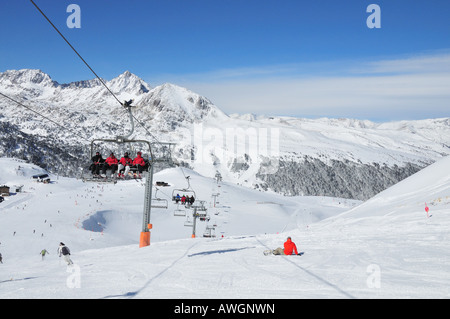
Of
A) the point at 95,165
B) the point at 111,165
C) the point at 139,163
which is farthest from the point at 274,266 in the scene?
the point at 95,165

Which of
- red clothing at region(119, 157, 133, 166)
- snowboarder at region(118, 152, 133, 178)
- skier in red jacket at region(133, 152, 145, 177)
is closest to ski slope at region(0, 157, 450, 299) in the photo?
snowboarder at region(118, 152, 133, 178)

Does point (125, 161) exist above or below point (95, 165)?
above

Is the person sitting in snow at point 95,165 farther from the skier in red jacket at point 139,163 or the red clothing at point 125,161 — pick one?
the skier in red jacket at point 139,163

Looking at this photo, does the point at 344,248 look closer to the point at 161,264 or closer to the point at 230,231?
the point at 161,264

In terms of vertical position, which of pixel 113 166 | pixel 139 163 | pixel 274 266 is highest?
pixel 139 163

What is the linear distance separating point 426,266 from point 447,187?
1026 inches

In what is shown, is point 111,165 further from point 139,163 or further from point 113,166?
point 139,163

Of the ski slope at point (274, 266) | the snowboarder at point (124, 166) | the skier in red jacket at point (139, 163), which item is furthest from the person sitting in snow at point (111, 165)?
the ski slope at point (274, 266)

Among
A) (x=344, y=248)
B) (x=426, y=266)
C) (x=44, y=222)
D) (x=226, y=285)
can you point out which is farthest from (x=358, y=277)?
(x=44, y=222)

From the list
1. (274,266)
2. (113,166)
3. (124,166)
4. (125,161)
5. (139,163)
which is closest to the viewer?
(274,266)

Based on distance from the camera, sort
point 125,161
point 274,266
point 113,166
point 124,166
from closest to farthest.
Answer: point 274,266 → point 113,166 → point 124,166 → point 125,161

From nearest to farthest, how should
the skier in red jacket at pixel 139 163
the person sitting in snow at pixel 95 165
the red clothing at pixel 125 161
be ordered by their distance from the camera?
the person sitting in snow at pixel 95 165
the red clothing at pixel 125 161
the skier in red jacket at pixel 139 163

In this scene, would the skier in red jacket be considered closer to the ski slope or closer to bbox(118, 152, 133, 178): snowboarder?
bbox(118, 152, 133, 178): snowboarder

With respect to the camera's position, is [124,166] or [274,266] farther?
[124,166]
